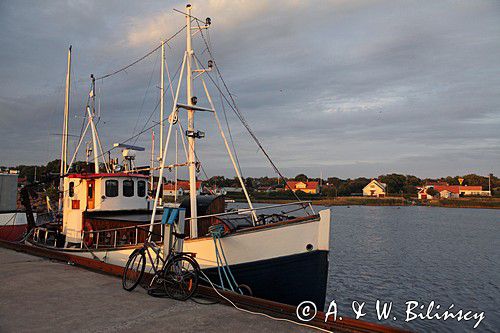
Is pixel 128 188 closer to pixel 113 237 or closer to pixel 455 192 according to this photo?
pixel 113 237

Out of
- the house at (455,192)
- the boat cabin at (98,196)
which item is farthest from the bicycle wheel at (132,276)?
the house at (455,192)

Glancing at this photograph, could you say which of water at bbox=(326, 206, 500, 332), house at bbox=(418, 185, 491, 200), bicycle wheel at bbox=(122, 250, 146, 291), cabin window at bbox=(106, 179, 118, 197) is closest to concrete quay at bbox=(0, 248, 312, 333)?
bicycle wheel at bbox=(122, 250, 146, 291)

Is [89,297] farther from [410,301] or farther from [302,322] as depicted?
[410,301]

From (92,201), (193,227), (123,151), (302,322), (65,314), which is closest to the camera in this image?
(302,322)

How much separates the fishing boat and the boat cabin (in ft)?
0.12

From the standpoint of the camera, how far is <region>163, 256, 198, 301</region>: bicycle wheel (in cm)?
792

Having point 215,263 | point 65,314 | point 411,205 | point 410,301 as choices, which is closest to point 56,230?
point 215,263

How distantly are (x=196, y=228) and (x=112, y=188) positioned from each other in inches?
226

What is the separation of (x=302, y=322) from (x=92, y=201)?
38.0 ft

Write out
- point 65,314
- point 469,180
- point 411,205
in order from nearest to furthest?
1. point 65,314
2. point 411,205
3. point 469,180

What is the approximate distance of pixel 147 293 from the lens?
8.48 metres

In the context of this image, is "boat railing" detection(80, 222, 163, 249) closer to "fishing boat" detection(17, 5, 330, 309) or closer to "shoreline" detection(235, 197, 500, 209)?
"fishing boat" detection(17, 5, 330, 309)

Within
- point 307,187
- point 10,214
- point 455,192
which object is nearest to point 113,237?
point 10,214

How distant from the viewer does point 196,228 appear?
1132 cm
